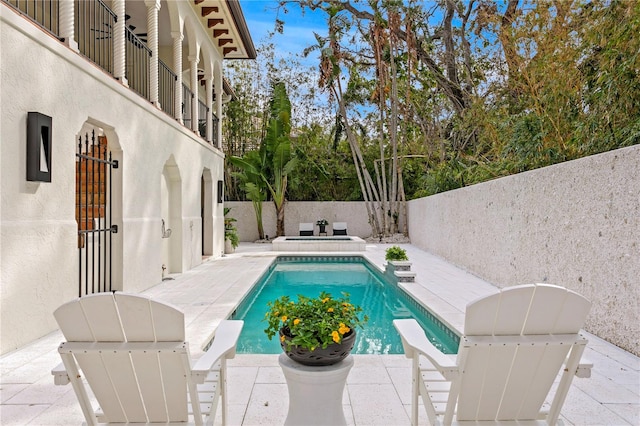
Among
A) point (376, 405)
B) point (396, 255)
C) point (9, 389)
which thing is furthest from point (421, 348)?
point (396, 255)

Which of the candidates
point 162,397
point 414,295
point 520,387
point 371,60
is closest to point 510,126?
point 414,295

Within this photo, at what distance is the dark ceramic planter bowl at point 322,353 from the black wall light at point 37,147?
3.59 metres

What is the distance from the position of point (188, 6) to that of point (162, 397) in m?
9.81

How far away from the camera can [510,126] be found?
30.9ft

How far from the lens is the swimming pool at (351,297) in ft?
18.0

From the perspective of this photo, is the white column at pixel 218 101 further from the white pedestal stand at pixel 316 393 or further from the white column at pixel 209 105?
the white pedestal stand at pixel 316 393

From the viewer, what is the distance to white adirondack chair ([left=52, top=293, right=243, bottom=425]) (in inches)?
79.9

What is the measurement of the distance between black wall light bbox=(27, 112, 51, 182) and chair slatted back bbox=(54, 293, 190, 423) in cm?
317

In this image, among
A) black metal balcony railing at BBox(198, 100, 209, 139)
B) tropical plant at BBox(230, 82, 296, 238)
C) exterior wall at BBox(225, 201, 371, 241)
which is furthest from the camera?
exterior wall at BBox(225, 201, 371, 241)

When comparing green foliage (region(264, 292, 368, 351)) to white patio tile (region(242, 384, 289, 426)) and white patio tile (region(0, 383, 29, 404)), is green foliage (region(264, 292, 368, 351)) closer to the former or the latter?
white patio tile (region(242, 384, 289, 426))

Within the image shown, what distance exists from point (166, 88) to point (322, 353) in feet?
31.9

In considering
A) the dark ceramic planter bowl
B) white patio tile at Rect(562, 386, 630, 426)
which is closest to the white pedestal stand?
the dark ceramic planter bowl

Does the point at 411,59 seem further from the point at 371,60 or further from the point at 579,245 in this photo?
the point at 579,245

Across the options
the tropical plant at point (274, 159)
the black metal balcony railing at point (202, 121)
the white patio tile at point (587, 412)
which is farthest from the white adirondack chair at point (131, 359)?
the tropical plant at point (274, 159)
